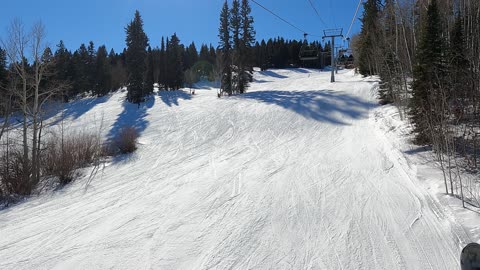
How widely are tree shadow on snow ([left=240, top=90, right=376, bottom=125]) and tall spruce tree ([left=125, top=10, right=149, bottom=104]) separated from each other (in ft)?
70.6

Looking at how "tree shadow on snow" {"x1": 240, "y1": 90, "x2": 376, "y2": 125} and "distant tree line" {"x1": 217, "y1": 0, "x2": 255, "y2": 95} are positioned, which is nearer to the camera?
"tree shadow on snow" {"x1": 240, "y1": 90, "x2": 376, "y2": 125}

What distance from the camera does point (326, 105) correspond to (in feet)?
71.6

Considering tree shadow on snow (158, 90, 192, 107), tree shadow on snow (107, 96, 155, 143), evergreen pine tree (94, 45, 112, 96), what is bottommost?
tree shadow on snow (107, 96, 155, 143)

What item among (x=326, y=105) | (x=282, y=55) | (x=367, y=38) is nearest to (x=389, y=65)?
(x=326, y=105)

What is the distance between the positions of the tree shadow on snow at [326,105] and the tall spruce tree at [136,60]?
21508mm

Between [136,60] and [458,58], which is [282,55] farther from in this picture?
[458,58]

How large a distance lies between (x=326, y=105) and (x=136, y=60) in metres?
30.0

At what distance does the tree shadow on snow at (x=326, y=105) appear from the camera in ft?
60.7

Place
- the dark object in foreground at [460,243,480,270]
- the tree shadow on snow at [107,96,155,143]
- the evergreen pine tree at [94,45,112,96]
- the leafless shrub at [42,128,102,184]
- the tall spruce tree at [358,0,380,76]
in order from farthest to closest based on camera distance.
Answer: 1. the evergreen pine tree at [94,45,112,96]
2. the tall spruce tree at [358,0,380,76]
3. the tree shadow on snow at [107,96,155,143]
4. the leafless shrub at [42,128,102,184]
5. the dark object in foreground at [460,243,480,270]

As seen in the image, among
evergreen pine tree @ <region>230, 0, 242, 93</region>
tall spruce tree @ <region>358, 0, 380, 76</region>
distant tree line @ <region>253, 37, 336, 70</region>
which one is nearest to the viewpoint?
tall spruce tree @ <region>358, 0, 380, 76</region>

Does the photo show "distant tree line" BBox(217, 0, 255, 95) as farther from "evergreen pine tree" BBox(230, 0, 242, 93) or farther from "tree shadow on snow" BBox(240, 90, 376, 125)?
"tree shadow on snow" BBox(240, 90, 376, 125)

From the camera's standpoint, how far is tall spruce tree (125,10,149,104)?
41.6m

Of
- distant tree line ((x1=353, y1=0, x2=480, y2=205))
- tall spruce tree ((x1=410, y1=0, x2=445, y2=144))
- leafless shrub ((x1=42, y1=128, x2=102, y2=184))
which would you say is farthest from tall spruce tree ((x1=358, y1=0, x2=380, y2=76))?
leafless shrub ((x1=42, y1=128, x2=102, y2=184))

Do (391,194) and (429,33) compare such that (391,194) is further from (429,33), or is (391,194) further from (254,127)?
(254,127)
